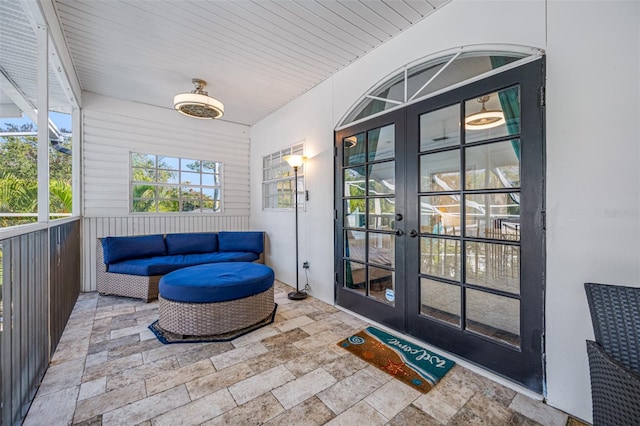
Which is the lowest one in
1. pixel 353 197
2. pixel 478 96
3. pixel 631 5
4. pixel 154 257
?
pixel 154 257

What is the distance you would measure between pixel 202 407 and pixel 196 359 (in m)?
0.62

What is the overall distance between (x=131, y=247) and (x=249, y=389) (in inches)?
128

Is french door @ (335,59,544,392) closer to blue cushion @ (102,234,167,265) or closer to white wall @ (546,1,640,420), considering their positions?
white wall @ (546,1,640,420)

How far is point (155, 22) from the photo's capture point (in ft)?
8.14

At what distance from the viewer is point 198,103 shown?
3.31 meters

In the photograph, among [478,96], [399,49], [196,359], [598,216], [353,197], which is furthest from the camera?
[353,197]

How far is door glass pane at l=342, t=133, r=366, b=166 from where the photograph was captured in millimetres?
3035

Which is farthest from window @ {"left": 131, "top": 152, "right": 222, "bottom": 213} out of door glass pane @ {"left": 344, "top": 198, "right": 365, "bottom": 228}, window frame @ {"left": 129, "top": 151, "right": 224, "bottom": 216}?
door glass pane @ {"left": 344, "top": 198, "right": 365, "bottom": 228}

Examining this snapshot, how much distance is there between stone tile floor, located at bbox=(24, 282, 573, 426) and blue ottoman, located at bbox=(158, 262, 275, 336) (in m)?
0.17

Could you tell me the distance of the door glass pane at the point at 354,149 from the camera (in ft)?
9.96

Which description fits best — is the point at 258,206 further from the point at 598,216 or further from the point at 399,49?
the point at 598,216

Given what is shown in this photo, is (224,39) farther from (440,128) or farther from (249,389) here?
(249,389)

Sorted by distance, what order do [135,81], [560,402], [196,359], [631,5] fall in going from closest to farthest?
1. [631,5]
2. [560,402]
3. [196,359]
4. [135,81]

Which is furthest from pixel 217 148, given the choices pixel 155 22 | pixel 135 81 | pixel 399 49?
pixel 399 49
